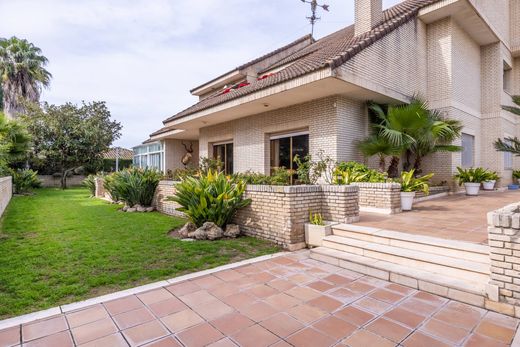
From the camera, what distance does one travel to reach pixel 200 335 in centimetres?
268

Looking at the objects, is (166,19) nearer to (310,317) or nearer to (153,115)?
(310,317)

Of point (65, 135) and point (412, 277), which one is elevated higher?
point (65, 135)

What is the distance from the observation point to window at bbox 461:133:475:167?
12483 millimetres

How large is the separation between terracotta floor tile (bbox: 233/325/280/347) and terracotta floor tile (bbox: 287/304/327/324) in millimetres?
414

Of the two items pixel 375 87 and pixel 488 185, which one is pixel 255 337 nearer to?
pixel 375 87

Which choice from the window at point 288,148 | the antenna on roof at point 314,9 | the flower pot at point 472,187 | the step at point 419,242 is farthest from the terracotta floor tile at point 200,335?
the antenna on roof at point 314,9

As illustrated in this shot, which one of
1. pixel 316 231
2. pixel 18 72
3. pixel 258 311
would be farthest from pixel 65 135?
pixel 258 311

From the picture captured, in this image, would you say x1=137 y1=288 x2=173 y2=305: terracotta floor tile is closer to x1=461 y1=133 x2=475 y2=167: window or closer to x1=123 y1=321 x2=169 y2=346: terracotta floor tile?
x1=123 y1=321 x2=169 y2=346: terracotta floor tile

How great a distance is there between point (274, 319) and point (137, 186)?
866cm

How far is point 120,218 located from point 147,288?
18.7 feet

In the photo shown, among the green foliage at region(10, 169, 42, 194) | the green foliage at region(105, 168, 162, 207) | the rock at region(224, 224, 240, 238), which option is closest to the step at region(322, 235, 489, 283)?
the rock at region(224, 224, 240, 238)

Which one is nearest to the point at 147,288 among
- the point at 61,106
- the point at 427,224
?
the point at 427,224

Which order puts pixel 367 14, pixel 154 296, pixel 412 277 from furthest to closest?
pixel 367 14 → pixel 412 277 → pixel 154 296

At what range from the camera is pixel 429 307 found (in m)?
3.19
